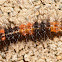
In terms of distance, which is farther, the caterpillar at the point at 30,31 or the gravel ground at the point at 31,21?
the gravel ground at the point at 31,21

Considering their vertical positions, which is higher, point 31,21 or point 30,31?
point 31,21

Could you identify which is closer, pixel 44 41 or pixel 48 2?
pixel 44 41

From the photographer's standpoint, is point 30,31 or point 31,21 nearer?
point 30,31

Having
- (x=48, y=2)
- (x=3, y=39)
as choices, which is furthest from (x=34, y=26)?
(x=48, y=2)

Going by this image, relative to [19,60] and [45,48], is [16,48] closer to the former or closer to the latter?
[19,60]
